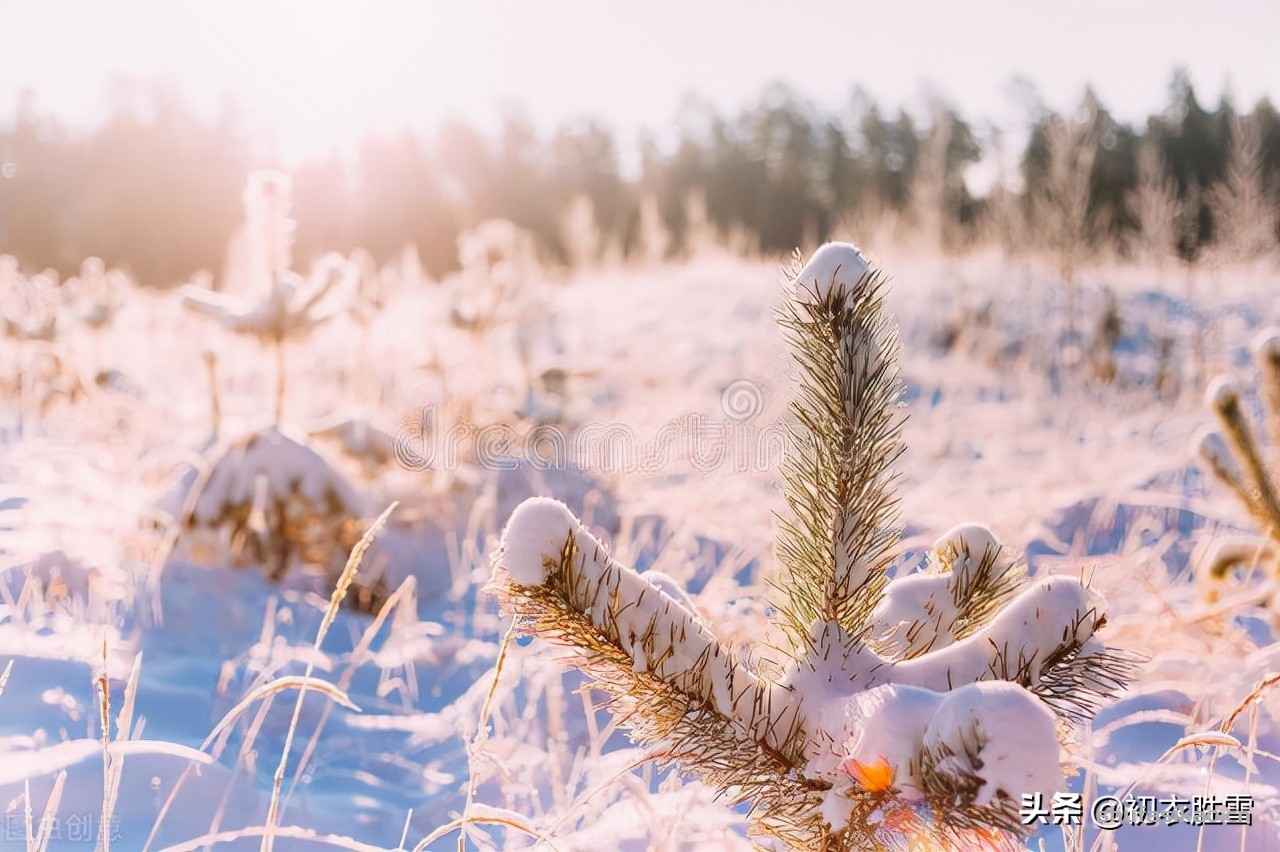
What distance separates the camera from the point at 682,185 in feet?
78.6

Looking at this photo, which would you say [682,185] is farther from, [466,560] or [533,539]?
[533,539]

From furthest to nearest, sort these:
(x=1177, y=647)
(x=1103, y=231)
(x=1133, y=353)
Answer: (x=1103, y=231)
(x=1133, y=353)
(x=1177, y=647)

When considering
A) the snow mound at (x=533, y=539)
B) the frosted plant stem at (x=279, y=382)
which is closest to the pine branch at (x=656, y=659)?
the snow mound at (x=533, y=539)

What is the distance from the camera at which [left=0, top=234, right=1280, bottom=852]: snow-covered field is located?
1.49 meters

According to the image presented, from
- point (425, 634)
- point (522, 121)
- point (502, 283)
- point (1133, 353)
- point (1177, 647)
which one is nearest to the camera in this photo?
point (1177, 647)

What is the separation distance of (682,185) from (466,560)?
21999 mm

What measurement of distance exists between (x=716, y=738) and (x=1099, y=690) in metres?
0.38

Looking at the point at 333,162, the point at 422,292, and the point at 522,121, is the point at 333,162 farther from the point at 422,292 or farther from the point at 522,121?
the point at 522,121

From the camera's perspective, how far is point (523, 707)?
7.11 ft

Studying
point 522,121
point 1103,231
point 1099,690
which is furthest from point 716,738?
point 522,121

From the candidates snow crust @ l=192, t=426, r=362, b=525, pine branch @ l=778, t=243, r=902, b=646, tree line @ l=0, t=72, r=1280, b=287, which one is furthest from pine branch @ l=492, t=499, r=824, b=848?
tree line @ l=0, t=72, r=1280, b=287

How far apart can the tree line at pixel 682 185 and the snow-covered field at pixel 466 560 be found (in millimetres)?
1896

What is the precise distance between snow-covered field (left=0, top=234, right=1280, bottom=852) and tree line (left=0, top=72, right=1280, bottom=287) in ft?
6.22

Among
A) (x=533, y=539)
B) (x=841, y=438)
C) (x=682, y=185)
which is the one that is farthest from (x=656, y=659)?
(x=682, y=185)
